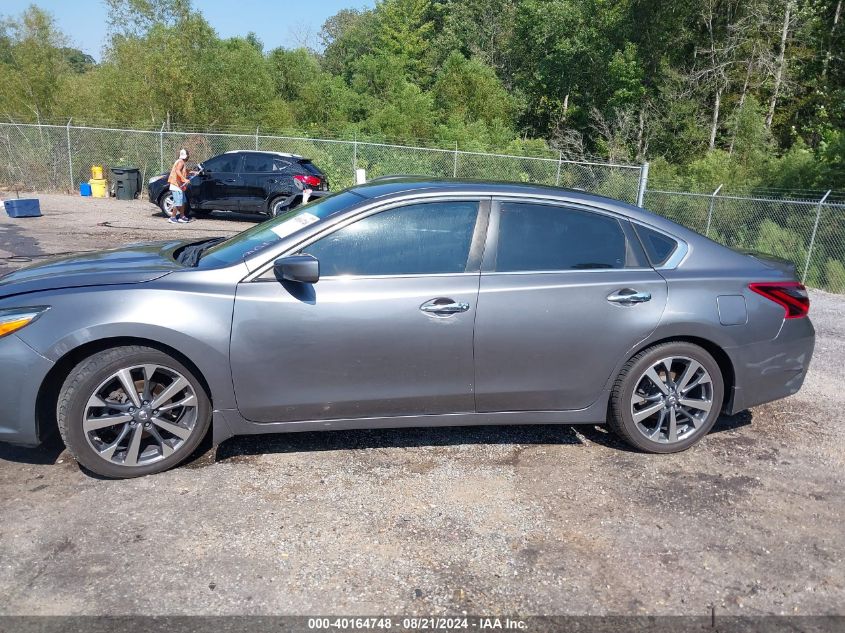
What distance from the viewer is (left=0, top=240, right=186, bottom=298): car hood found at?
399cm

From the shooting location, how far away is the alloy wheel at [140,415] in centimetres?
383

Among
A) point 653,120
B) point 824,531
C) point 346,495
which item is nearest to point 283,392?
point 346,495

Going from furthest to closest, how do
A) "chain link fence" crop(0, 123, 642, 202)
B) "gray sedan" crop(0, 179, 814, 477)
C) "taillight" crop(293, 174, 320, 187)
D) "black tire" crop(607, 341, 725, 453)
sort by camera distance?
"chain link fence" crop(0, 123, 642, 202)
"taillight" crop(293, 174, 320, 187)
"black tire" crop(607, 341, 725, 453)
"gray sedan" crop(0, 179, 814, 477)

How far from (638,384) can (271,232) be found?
2.53 m

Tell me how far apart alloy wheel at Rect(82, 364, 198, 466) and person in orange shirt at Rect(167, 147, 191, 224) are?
488 inches

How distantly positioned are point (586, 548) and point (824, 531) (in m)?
1.34

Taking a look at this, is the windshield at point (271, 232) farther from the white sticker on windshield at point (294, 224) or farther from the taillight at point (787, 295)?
the taillight at point (787, 295)

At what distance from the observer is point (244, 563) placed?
128 inches

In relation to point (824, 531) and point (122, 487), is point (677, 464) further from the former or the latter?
point (122, 487)

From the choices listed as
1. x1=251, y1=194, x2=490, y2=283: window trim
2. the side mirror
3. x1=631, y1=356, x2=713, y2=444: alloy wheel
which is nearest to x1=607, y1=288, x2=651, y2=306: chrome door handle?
x1=631, y1=356, x2=713, y2=444: alloy wheel

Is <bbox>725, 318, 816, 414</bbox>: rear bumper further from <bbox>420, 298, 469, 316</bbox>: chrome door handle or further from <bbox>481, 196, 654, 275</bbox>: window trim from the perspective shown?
<bbox>420, 298, 469, 316</bbox>: chrome door handle

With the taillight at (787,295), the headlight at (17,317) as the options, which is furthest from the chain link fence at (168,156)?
the headlight at (17,317)

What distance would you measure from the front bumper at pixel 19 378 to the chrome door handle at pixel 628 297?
323 centimetres

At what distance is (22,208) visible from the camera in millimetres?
15141
